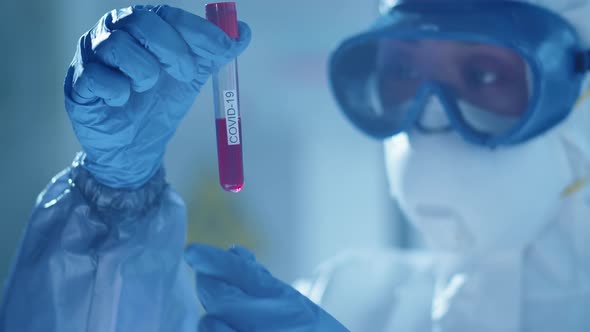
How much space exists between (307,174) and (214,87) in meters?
1.72

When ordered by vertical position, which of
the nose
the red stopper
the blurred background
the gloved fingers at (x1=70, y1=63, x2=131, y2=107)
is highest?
the red stopper

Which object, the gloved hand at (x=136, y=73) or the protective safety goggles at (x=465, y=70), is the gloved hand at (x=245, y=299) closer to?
the gloved hand at (x=136, y=73)

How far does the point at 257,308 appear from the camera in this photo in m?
0.89

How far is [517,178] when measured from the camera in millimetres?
1258

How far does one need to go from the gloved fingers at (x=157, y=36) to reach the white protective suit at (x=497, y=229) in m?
0.65

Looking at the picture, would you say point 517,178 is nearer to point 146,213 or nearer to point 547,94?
point 547,94

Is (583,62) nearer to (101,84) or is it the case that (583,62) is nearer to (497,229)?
(497,229)

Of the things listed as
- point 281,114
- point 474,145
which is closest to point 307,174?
point 281,114

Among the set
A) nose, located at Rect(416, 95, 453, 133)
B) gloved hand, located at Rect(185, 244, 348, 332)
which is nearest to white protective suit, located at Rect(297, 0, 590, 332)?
nose, located at Rect(416, 95, 453, 133)

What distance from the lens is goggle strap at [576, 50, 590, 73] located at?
1.21 metres

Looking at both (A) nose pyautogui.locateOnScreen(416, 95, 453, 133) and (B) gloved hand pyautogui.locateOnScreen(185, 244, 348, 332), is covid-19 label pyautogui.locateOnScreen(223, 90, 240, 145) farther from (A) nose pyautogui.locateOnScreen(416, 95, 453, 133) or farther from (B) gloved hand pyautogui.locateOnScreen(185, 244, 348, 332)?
(A) nose pyautogui.locateOnScreen(416, 95, 453, 133)

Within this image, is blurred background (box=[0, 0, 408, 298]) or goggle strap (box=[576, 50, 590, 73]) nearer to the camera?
goggle strap (box=[576, 50, 590, 73])

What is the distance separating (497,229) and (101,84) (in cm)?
82

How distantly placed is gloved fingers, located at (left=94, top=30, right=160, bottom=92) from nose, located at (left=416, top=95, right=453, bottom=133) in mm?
700
